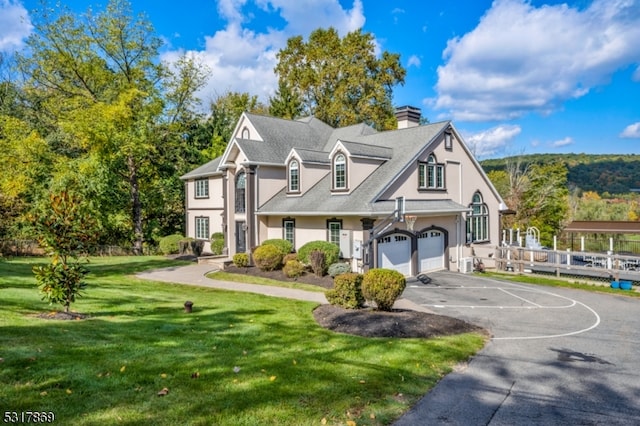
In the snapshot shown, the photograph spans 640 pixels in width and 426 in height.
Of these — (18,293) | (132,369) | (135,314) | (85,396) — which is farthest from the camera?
(18,293)

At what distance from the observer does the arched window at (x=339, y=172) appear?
69.9 feet

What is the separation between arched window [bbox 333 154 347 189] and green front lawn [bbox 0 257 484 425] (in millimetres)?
10800

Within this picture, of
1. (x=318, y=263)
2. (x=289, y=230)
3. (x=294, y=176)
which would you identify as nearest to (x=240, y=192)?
(x=294, y=176)

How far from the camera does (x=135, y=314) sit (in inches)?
443

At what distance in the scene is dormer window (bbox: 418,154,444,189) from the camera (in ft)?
74.0

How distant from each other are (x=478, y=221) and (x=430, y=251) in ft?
18.0

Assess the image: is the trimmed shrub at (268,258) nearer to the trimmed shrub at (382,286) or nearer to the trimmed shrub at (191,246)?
the trimmed shrub at (382,286)

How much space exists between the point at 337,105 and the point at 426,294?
2803 cm

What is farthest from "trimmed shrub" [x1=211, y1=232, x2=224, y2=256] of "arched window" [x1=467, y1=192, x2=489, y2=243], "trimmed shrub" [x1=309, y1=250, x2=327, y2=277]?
"arched window" [x1=467, y1=192, x2=489, y2=243]

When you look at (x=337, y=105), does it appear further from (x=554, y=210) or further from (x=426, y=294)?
(x=426, y=294)

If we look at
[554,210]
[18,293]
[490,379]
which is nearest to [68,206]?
[18,293]

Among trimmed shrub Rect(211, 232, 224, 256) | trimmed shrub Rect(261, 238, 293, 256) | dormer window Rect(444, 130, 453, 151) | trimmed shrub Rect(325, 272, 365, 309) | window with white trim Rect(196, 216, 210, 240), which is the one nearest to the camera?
trimmed shrub Rect(325, 272, 365, 309)

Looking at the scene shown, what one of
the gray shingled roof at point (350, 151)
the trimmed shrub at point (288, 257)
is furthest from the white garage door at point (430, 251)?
the trimmed shrub at point (288, 257)

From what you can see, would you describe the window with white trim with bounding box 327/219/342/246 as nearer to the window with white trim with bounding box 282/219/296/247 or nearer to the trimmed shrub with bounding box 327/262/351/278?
the trimmed shrub with bounding box 327/262/351/278
